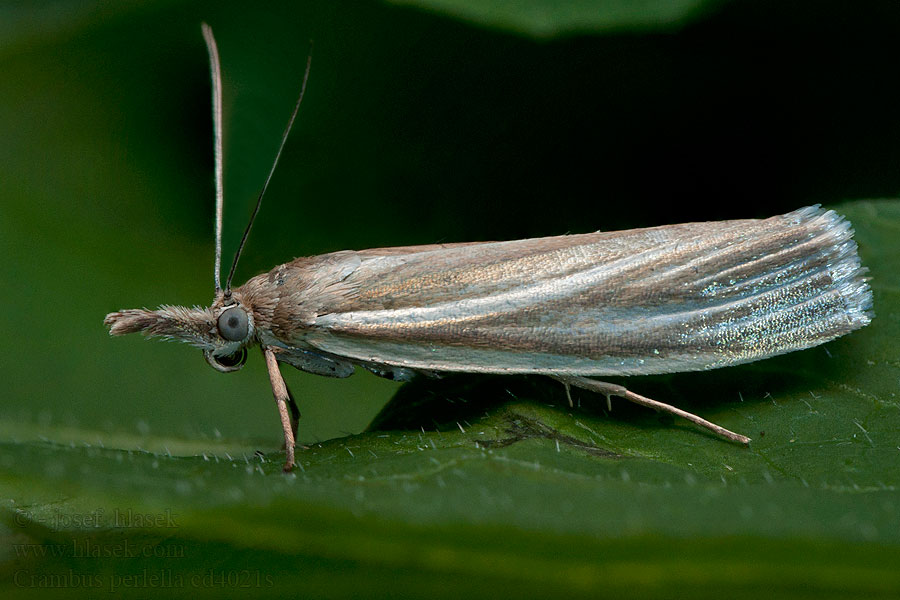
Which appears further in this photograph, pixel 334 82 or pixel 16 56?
pixel 16 56

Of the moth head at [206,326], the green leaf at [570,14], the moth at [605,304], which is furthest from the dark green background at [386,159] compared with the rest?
the moth head at [206,326]

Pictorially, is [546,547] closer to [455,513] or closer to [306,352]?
[455,513]

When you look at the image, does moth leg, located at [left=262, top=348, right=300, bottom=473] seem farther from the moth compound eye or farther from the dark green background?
the dark green background

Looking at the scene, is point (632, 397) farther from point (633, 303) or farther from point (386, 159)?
point (386, 159)

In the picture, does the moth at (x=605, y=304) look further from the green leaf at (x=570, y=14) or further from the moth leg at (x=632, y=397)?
the green leaf at (x=570, y=14)

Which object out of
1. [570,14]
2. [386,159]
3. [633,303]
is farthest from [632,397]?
[386,159]

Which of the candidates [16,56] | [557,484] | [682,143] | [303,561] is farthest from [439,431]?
[16,56]
